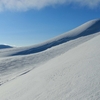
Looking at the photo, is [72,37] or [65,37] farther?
[65,37]

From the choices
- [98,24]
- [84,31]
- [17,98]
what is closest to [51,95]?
[17,98]

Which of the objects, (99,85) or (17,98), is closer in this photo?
(99,85)

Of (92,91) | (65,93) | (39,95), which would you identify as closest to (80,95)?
(92,91)

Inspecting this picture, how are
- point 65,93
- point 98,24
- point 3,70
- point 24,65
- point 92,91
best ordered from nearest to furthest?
point 92,91, point 65,93, point 3,70, point 24,65, point 98,24

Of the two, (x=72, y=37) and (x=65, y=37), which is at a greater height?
(x=65, y=37)

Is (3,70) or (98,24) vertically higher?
(98,24)

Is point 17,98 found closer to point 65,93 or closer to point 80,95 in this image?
point 65,93

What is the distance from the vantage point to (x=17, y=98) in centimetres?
1353

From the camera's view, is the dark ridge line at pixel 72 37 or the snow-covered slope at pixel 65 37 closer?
the dark ridge line at pixel 72 37

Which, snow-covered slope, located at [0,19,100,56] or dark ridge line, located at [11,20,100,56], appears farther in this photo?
snow-covered slope, located at [0,19,100,56]

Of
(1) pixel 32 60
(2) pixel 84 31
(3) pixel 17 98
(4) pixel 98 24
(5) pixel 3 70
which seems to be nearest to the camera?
(3) pixel 17 98

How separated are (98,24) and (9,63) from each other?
88.6 meters

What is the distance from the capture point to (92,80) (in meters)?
11.0

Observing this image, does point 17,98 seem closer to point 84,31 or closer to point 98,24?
point 84,31
